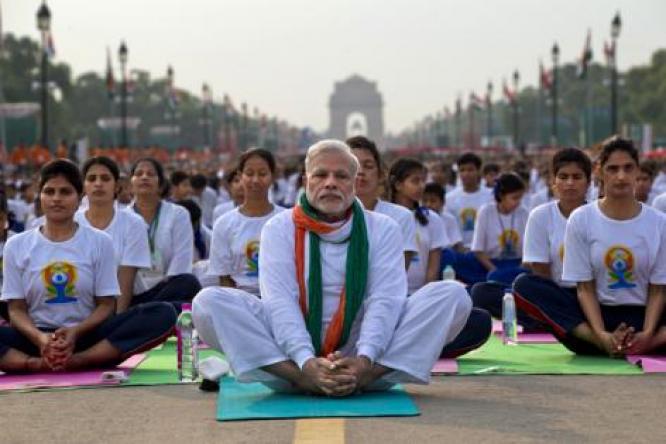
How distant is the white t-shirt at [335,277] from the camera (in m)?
8.84

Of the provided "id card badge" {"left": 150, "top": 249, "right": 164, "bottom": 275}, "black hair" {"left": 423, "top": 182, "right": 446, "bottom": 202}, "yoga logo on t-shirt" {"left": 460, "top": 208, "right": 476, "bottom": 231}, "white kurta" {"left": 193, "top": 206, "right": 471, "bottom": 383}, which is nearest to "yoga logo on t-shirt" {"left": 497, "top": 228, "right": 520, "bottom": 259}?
"black hair" {"left": 423, "top": 182, "right": 446, "bottom": 202}

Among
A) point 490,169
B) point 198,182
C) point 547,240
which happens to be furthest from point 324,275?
point 198,182

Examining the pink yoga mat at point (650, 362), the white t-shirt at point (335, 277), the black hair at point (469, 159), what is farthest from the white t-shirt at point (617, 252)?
the black hair at point (469, 159)

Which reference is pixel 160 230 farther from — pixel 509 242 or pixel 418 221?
pixel 509 242

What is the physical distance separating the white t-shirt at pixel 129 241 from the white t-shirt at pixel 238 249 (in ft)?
3.25

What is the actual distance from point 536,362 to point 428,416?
9.17 ft

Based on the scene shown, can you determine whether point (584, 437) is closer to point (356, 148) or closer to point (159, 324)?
point (159, 324)

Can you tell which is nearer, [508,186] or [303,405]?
[303,405]

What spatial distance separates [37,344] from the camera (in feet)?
34.2

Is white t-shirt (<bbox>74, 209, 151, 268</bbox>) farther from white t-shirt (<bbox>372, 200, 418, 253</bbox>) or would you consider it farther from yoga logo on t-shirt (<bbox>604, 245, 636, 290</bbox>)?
yoga logo on t-shirt (<bbox>604, 245, 636, 290</bbox>)

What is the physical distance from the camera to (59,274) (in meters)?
10.6

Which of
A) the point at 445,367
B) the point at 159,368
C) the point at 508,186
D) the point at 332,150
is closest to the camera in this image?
the point at 332,150

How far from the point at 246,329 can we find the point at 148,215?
4956mm

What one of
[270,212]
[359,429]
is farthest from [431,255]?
[359,429]
